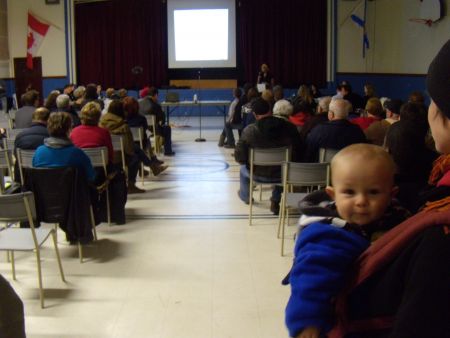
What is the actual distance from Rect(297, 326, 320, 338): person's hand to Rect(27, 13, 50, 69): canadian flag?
14.6m

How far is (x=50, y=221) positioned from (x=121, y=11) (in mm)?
11652

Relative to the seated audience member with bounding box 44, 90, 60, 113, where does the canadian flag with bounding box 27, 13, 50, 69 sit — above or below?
above

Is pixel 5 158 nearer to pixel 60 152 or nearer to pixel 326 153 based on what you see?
pixel 60 152

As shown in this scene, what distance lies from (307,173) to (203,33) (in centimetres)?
1050

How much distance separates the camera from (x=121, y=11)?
14594mm

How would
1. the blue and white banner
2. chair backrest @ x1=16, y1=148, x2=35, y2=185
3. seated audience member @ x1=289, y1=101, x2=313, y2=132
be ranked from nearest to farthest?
chair backrest @ x1=16, y1=148, x2=35, y2=185 < seated audience member @ x1=289, y1=101, x2=313, y2=132 < the blue and white banner

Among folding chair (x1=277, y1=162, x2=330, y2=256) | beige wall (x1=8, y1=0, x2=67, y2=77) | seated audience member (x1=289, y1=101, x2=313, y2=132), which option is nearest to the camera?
folding chair (x1=277, y1=162, x2=330, y2=256)

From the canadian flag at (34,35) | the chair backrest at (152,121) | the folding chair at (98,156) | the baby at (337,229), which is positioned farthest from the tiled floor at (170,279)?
the canadian flag at (34,35)

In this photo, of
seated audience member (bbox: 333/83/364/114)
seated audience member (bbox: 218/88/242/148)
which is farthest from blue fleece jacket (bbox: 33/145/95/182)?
seated audience member (bbox: 333/83/364/114)

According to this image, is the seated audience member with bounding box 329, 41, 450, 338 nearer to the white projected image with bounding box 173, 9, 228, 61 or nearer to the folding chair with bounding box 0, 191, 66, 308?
the folding chair with bounding box 0, 191, 66, 308

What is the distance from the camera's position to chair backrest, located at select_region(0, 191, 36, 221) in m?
3.26

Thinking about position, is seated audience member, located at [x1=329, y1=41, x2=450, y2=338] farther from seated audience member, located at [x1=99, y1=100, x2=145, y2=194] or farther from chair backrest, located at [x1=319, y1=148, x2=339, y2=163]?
seated audience member, located at [x1=99, y1=100, x2=145, y2=194]

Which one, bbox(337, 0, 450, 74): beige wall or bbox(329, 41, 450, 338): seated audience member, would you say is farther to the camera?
bbox(337, 0, 450, 74): beige wall

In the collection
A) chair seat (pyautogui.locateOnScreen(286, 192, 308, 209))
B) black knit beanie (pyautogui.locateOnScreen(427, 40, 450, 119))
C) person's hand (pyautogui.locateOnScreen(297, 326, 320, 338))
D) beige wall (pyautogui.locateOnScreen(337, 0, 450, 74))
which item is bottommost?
chair seat (pyautogui.locateOnScreen(286, 192, 308, 209))
